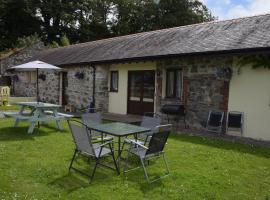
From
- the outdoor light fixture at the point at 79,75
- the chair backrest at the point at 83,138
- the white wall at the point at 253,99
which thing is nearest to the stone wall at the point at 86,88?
the outdoor light fixture at the point at 79,75

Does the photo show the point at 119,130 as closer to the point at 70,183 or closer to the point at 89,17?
the point at 70,183

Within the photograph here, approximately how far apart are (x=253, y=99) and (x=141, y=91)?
5290mm

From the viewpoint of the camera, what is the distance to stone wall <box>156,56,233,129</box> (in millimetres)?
9844

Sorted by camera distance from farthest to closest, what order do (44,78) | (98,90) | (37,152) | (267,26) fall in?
(44,78)
(98,90)
(267,26)
(37,152)

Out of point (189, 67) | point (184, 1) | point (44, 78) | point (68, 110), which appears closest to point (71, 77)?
point (68, 110)

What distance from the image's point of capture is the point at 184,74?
1102 cm

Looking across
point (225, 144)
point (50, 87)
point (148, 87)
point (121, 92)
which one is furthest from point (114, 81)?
point (225, 144)

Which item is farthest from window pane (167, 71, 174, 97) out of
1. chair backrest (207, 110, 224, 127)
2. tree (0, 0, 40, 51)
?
tree (0, 0, 40, 51)

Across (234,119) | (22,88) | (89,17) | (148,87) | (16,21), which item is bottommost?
(234,119)

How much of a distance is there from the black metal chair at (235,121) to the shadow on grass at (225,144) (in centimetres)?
80

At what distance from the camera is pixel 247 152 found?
7.25 m

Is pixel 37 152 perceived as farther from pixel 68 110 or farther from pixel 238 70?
pixel 68 110

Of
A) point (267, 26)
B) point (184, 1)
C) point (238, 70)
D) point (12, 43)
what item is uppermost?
point (184, 1)

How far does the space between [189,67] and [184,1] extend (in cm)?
2987
